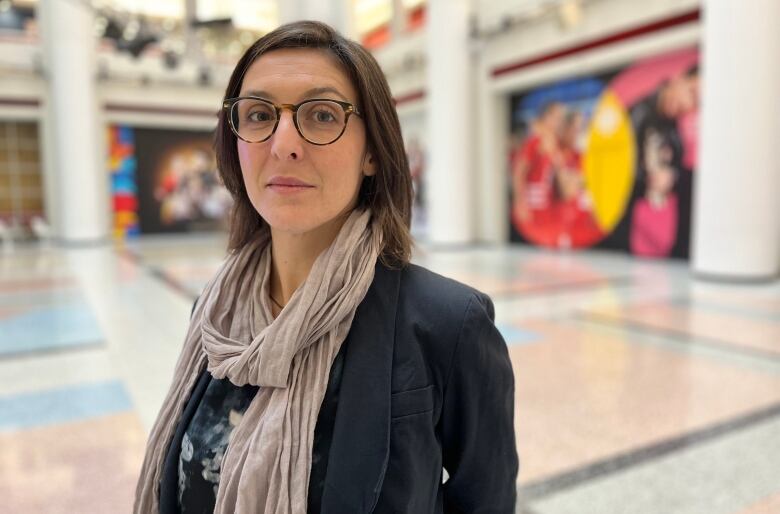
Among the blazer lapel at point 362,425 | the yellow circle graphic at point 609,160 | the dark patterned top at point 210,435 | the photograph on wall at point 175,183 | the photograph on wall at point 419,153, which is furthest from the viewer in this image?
the photograph on wall at point 175,183

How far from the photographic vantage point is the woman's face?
0.93m

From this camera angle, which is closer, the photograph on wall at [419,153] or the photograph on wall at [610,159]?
the photograph on wall at [610,159]

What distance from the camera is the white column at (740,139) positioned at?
6.58 meters

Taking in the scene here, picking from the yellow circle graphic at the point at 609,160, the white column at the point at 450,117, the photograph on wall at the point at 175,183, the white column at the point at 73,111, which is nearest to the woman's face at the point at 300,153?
the yellow circle graphic at the point at 609,160

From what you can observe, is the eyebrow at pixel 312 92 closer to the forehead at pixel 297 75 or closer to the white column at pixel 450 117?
the forehead at pixel 297 75

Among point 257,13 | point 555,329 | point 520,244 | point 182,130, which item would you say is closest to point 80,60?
point 182,130

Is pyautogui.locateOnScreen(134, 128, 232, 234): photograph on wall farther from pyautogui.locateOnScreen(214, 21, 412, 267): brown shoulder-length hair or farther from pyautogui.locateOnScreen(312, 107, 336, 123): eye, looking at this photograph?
pyautogui.locateOnScreen(312, 107, 336, 123): eye

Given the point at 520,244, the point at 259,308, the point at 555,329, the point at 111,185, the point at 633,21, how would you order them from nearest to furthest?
the point at 259,308
the point at 555,329
the point at 633,21
the point at 520,244
the point at 111,185

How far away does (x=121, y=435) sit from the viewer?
270 cm

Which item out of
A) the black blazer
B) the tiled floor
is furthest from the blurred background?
the black blazer

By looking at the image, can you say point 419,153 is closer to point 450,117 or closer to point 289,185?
point 450,117

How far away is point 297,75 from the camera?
3.07 feet

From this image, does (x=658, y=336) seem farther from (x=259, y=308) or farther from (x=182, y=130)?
(x=182, y=130)

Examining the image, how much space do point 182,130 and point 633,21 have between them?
523 inches
